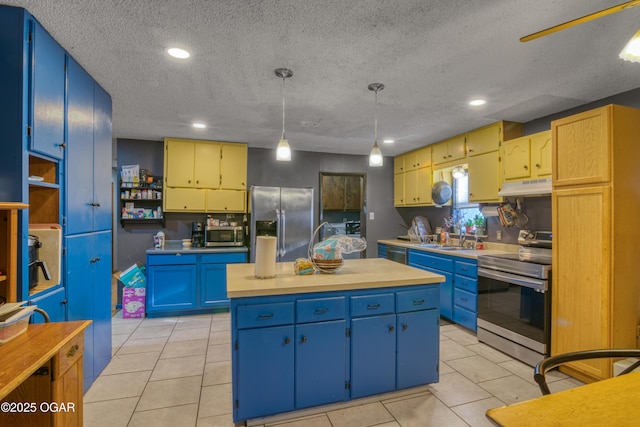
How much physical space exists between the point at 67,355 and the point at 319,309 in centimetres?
127

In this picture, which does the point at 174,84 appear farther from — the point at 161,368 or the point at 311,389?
the point at 311,389

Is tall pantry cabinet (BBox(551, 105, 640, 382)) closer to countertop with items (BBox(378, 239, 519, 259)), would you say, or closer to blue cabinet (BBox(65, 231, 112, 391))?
countertop with items (BBox(378, 239, 519, 259))

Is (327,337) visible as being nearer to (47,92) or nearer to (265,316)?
(265,316)

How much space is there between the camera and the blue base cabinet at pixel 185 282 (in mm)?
3885

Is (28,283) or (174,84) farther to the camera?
(174,84)

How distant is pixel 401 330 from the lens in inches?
85.3

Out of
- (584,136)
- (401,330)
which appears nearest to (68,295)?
(401,330)

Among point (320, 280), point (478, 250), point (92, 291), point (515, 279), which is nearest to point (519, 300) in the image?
point (515, 279)

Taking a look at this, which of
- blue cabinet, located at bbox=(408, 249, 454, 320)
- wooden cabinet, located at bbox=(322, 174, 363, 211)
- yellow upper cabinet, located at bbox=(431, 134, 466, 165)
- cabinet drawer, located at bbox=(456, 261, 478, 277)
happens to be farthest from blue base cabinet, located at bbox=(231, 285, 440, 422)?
wooden cabinet, located at bbox=(322, 174, 363, 211)

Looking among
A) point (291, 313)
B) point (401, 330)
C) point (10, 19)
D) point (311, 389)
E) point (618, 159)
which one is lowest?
point (311, 389)

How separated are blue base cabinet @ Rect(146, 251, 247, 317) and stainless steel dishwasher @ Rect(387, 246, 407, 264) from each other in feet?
7.59

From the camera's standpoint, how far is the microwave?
422cm

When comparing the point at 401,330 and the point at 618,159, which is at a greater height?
the point at 618,159

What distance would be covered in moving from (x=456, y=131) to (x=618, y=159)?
1918mm
